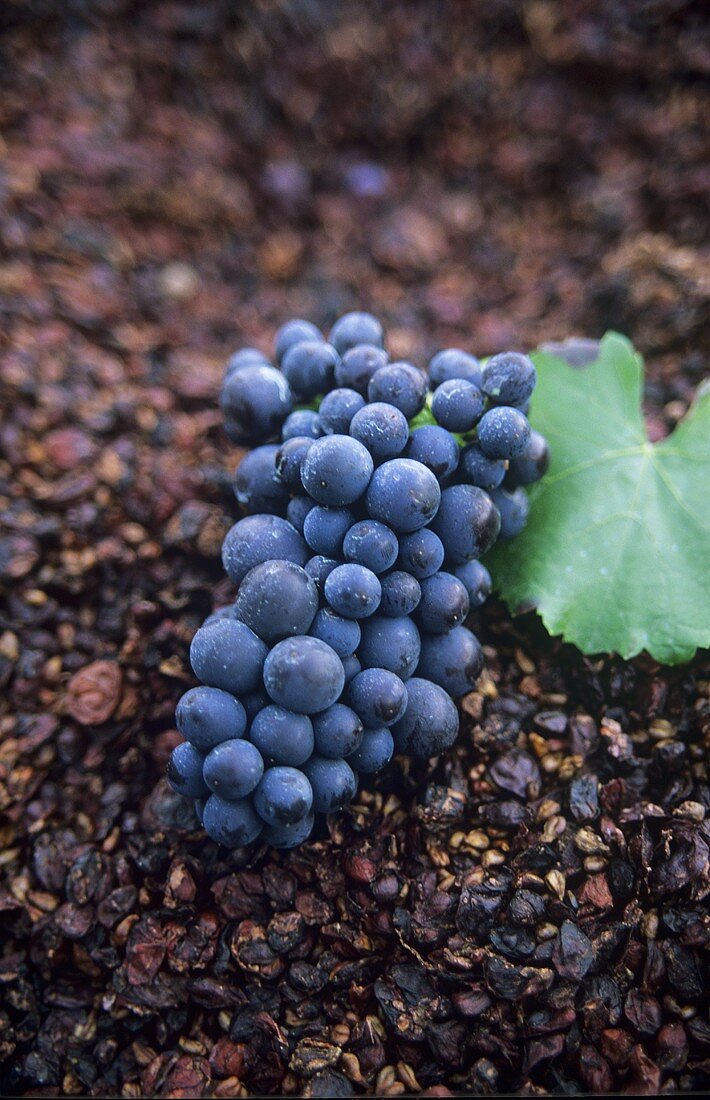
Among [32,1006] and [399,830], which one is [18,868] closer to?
[32,1006]

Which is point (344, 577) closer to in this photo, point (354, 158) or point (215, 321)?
point (215, 321)

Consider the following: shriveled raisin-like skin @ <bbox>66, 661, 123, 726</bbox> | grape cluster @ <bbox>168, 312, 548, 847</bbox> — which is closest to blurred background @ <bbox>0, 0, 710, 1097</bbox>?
shriveled raisin-like skin @ <bbox>66, 661, 123, 726</bbox>

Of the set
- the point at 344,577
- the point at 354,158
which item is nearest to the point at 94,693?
the point at 344,577

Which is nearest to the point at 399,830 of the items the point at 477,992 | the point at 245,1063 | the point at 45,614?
the point at 477,992

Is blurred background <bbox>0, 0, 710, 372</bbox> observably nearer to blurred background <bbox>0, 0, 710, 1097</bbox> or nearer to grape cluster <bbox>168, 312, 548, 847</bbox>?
blurred background <bbox>0, 0, 710, 1097</bbox>

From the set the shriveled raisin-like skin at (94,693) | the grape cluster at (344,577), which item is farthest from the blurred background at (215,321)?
the grape cluster at (344,577)
